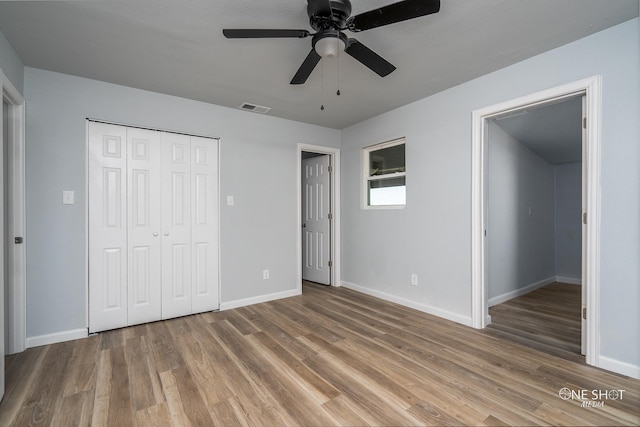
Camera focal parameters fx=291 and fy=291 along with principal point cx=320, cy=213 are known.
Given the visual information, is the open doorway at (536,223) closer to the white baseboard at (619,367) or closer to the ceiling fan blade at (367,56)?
the white baseboard at (619,367)

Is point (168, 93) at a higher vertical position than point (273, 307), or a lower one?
higher

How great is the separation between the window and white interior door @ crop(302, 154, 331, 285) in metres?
0.68

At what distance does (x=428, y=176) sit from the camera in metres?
3.26

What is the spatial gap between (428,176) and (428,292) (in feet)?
4.27

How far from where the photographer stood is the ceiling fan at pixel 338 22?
1.48m

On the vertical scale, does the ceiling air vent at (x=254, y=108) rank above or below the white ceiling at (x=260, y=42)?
below

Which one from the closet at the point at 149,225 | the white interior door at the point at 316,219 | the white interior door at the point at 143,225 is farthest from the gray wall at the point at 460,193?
the white interior door at the point at 143,225

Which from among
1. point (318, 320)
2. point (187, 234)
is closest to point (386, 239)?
point (318, 320)

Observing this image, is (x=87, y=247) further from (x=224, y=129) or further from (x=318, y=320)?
(x=318, y=320)

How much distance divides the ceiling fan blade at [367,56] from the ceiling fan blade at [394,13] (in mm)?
→ 111

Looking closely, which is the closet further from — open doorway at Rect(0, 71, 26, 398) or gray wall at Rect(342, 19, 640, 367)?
gray wall at Rect(342, 19, 640, 367)

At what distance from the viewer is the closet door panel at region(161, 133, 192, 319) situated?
10.3 feet

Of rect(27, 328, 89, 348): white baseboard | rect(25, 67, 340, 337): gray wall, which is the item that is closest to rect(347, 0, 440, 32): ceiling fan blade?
rect(25, 67, 340, 337): gray wall

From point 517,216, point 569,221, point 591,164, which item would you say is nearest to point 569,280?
point 569,221
